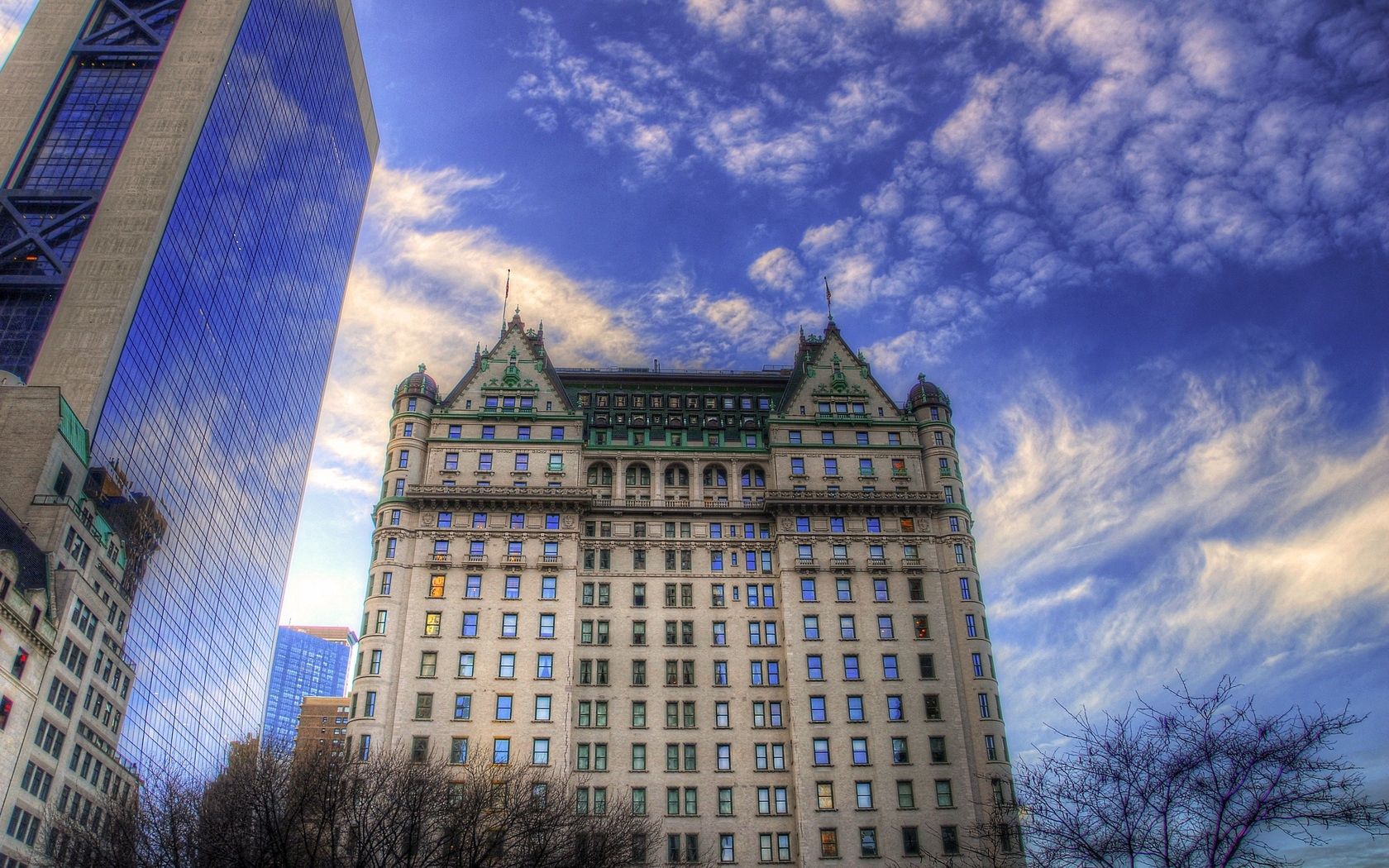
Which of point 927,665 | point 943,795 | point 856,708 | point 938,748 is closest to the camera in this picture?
point 943,795

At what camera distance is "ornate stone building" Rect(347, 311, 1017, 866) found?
267 feet

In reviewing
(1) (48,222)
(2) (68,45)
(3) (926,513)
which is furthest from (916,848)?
(2) (68,45)

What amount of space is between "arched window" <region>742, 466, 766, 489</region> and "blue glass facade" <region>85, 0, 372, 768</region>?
7098 cm

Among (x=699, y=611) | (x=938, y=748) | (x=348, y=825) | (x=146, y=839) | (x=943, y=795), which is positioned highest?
(x=699, y=611)

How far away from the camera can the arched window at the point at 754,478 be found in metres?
99.4

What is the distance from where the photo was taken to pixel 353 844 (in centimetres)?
5038

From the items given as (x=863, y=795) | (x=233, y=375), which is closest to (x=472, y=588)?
(x=863, y=795)

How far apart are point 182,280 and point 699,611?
85.0 meters

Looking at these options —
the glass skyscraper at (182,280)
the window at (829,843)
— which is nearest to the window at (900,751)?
the window at (829,843)

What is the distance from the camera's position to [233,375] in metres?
154

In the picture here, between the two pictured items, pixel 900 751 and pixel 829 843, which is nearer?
pixel 829 843

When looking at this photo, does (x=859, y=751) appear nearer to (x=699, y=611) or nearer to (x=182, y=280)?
(x=699, y=611)

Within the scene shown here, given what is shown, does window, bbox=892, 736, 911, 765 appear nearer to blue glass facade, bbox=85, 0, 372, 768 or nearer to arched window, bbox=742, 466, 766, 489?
arched window, bbox=742, 466, 766, 489

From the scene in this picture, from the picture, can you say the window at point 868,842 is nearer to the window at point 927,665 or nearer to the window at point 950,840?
the window at point 950,840
